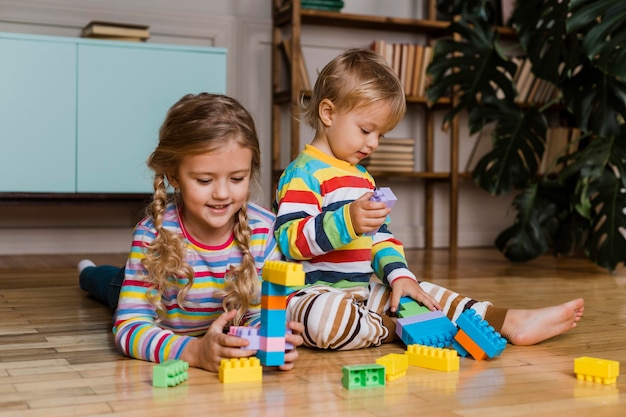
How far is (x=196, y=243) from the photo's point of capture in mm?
1503

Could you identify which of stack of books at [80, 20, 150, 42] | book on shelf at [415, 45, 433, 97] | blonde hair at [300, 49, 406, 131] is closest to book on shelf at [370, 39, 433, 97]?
book on shelf at [415, 45, 433, 97]

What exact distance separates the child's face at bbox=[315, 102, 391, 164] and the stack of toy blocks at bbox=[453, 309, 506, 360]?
0.40m

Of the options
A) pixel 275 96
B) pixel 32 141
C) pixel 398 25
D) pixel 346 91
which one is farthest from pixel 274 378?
pixel 398 25

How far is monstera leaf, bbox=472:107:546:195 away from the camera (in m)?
3.38

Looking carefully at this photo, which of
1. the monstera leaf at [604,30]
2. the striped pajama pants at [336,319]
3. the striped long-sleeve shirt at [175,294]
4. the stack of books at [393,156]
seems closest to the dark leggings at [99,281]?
the striped long-sleeve shirt at [175,294]

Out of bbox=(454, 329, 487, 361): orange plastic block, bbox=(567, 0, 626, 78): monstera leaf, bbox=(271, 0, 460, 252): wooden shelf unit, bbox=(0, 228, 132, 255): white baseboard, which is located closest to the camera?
bbox=(454, 329, 487, 361): orange plastic block

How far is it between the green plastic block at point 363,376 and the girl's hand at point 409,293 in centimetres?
38

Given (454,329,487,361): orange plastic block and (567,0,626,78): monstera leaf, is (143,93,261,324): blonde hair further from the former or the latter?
(567,0,626,78): monstera leaf

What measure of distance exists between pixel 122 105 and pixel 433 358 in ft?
7.39

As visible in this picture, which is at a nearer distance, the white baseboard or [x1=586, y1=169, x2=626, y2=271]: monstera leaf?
[x1=586, y1=169, x2=626, y2=271]: monstera leaf

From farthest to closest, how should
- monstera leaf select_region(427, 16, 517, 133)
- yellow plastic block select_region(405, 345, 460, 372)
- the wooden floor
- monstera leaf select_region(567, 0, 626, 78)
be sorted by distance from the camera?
monstera leaf select_region(427, 16, 517, 133) < monstera leaf select_region(567, 0, 626, 78) < yellow plastic block select_region(405, 345, 460, 372) < the wooden floor

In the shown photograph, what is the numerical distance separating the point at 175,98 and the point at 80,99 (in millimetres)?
383

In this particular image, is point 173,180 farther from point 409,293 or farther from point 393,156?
point 393,156

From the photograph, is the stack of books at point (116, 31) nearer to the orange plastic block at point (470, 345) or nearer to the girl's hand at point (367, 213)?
the girl's hand at point (367, 213)
